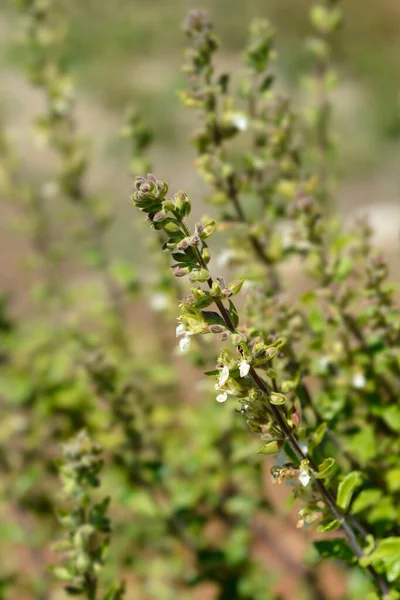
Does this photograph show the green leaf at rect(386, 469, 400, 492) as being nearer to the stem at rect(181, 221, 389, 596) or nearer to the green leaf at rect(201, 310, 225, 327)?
the stem at rect(181, 221, 389, 596)

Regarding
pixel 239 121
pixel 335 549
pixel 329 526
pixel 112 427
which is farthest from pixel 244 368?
pixel 112 427

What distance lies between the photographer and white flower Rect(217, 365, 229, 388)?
1459 mm

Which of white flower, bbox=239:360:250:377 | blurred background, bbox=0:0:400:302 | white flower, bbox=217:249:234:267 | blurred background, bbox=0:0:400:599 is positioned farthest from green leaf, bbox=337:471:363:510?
blurred background, bbox=0:0:400:302

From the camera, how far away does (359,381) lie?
7.75ft

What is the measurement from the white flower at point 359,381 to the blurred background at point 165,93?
4388 millimetres

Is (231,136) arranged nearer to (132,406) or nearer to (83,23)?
(132,406)

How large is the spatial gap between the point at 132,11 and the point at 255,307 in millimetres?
17854

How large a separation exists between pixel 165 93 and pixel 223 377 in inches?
532

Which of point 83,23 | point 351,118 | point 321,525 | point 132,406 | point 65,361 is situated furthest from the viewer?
point 83,23

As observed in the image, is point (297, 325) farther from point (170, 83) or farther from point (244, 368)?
point (170, 83)

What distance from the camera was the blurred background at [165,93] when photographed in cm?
1018

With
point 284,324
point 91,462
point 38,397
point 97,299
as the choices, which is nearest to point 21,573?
point 38,397

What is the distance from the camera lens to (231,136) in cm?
262

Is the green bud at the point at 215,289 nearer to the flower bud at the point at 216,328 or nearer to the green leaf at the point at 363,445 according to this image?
the flower bud at the point at 216,328
